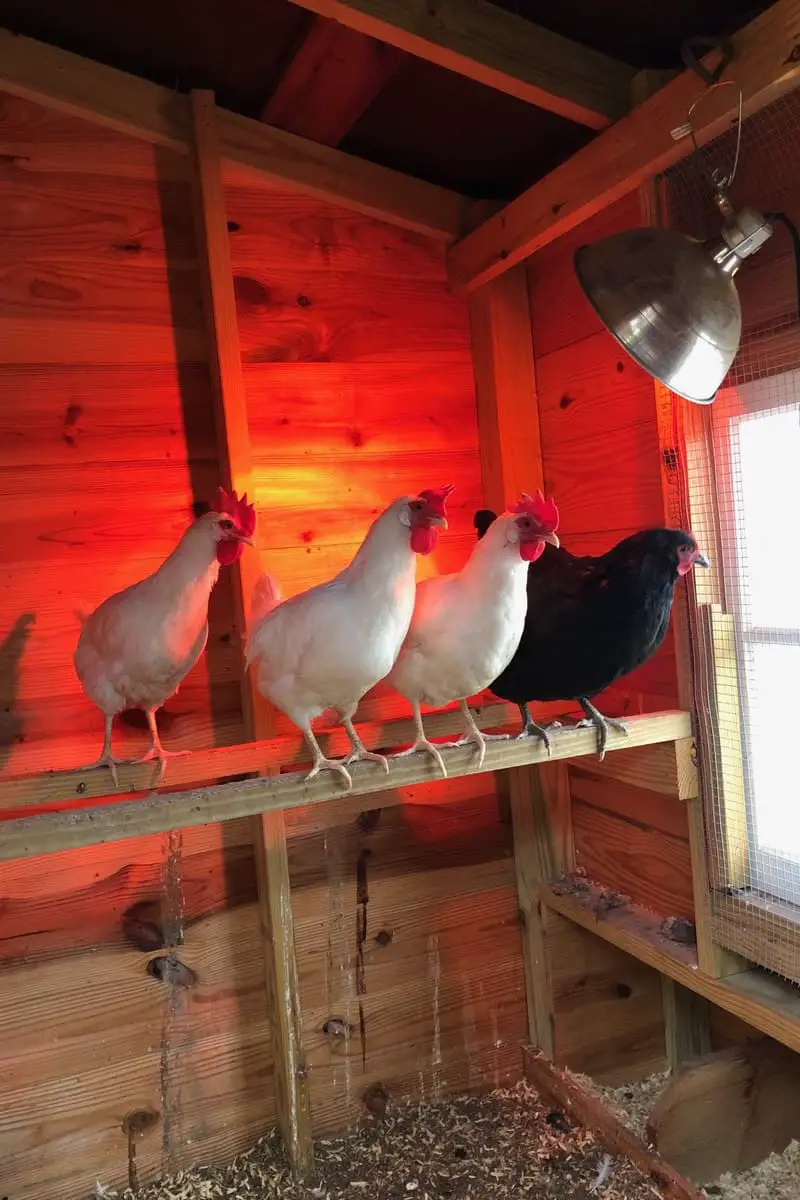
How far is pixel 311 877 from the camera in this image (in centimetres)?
154

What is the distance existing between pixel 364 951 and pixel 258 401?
1.05 meters

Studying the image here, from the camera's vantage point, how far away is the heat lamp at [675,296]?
0.94m

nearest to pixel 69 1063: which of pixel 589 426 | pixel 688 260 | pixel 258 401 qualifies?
pixel 258 401

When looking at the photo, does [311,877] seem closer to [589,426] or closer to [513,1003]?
[513,1003]

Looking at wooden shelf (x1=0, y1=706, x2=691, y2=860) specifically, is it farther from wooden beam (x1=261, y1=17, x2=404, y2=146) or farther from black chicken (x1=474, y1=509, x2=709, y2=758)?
wooden beam (x1=261, y1=17, x2=404, y2=146)

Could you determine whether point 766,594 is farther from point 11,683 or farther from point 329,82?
point 11,683

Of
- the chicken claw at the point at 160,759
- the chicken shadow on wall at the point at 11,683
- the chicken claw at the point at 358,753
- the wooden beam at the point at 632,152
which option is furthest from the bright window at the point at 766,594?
the chicken shadow on wall at the point at 11,683

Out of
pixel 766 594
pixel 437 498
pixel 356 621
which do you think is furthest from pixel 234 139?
pixel 766 594

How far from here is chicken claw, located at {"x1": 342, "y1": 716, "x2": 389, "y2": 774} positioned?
115cm

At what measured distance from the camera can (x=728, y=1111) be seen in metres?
1.25

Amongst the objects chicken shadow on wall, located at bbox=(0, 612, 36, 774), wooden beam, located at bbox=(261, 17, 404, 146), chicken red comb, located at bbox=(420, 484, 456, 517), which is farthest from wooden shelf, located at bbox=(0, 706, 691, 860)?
wooden beam, located at bbox=(261, 17, 404, 146)

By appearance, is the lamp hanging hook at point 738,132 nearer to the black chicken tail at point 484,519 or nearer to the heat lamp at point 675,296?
the heat lamp at point 675,296

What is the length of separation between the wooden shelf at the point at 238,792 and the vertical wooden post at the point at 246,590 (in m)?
0.26

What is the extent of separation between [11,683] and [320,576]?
0.55 m
